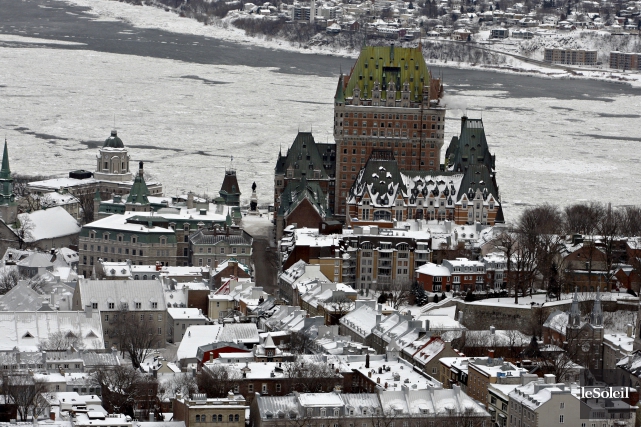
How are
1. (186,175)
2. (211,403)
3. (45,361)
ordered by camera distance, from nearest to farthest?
(211,403) → (45,361) → (186,175)

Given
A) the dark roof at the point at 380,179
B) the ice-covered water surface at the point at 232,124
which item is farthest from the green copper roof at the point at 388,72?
the dark roof at the point at 380,179

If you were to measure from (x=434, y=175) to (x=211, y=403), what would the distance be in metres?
43.4

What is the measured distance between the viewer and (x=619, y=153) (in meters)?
135

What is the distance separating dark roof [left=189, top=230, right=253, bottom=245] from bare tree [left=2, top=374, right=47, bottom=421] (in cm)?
3045

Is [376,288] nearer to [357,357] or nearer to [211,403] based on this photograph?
[357,357]

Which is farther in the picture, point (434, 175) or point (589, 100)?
point (589, 100)

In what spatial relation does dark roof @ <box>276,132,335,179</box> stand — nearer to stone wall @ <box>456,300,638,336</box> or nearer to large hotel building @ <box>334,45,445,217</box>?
large hotel building @ <box>334,45,445,217</box>

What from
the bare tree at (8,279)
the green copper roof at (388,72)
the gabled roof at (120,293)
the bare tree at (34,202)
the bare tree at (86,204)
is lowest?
the bare tree at (86,204)

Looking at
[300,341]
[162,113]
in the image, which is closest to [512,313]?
[300,341]

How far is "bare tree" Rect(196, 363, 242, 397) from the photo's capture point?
60.0 meters

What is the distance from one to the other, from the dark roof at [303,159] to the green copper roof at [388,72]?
379 centimetres

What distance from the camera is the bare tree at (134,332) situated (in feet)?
229

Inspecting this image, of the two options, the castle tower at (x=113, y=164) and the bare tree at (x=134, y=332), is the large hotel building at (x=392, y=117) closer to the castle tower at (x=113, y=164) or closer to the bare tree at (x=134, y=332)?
the castle tower at (x=113, y=164)

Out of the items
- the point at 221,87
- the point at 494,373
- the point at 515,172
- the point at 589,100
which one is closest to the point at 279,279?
the point at 494,373
